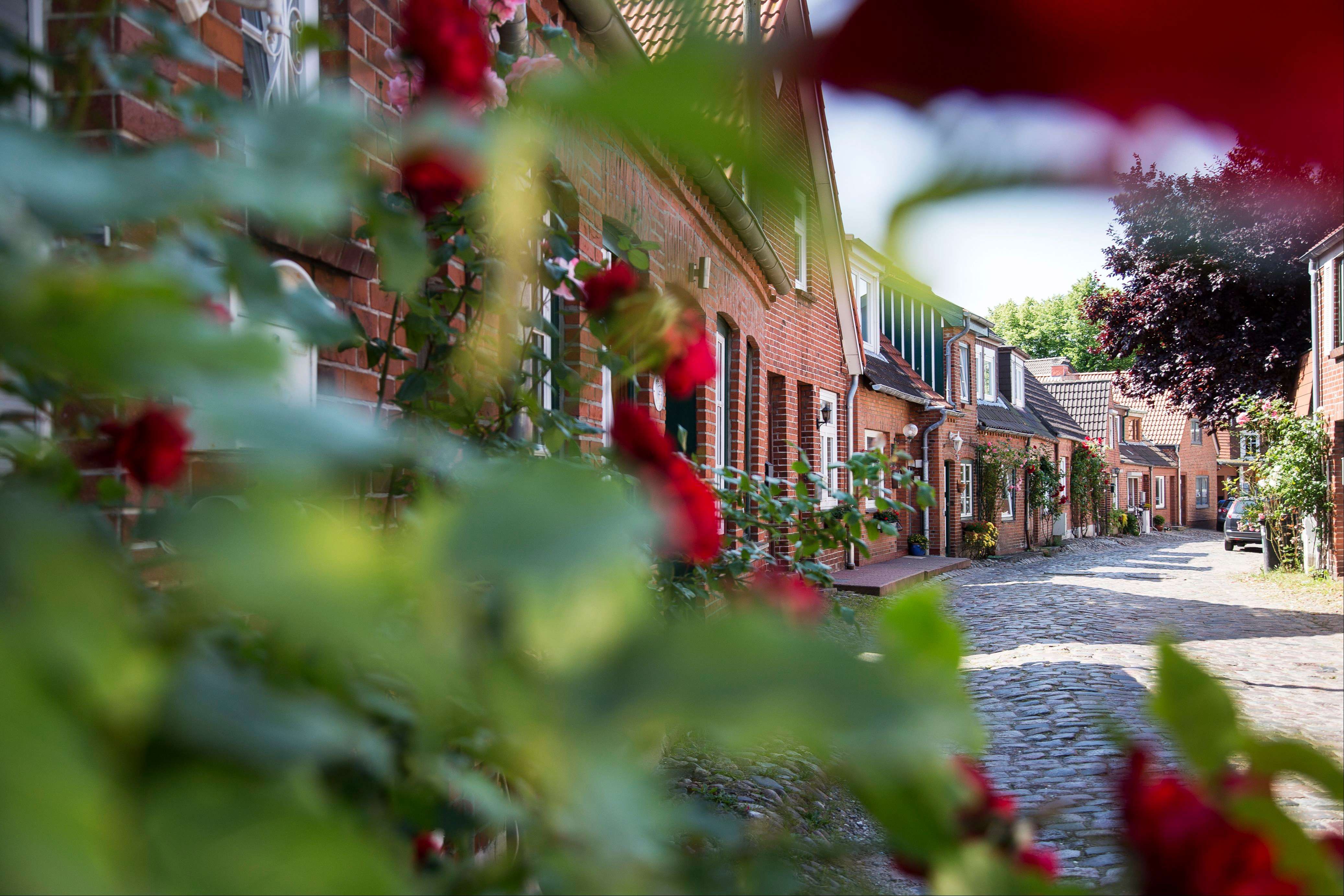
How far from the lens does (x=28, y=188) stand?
23 centimetres

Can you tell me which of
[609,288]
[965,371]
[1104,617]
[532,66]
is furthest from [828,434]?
[609,288]

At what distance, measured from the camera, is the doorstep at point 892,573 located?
10.9m

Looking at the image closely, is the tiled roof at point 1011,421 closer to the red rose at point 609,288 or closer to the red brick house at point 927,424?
the red brick house at point 927,424

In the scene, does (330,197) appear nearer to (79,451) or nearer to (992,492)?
(79,451)

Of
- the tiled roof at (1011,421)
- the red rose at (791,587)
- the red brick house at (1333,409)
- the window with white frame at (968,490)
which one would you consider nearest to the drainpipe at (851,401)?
the red brick house at (1333,409)

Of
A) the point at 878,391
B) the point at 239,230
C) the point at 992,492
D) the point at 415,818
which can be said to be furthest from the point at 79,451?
the point at 992,492

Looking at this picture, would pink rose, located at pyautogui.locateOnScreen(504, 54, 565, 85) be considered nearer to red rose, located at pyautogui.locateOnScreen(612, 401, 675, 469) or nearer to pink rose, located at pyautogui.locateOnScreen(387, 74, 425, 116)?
pink rose, located at pyautogui.locateOnScreen(387, 74, 425, 116)

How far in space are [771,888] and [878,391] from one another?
45.5 ft

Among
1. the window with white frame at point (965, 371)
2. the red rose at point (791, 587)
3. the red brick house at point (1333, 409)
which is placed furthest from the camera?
the window with white frame at point (965, 371)

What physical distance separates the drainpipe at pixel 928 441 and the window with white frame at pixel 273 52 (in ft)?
48.7

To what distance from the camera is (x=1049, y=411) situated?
23.4 m

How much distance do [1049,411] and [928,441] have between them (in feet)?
28.6

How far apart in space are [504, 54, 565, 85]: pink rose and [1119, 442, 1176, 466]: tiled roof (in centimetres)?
3221

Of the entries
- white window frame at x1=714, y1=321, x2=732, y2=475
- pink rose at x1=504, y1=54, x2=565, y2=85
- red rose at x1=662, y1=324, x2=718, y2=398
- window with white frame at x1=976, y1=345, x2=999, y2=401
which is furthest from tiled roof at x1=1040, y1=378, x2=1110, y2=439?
red rose at x1=662, y1=324, x2=718, y2=398
